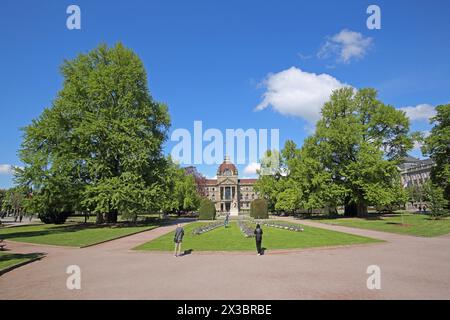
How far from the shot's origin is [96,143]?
3522 centimetres

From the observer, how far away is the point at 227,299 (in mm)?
8273

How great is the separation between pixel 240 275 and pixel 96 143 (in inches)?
1166

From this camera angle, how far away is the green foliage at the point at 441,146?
45534mm

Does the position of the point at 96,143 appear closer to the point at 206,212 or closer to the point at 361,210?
the point at 206,212

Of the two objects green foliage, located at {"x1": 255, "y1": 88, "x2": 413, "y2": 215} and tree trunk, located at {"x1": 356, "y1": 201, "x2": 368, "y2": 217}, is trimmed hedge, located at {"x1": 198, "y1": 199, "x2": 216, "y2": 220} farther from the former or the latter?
tree trunk, located at {"x1": 356, "y1": 201, "x2": 368, "y2": 217}

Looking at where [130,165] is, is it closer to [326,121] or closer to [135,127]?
[135,127]

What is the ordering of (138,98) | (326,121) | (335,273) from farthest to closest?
(326,121) → (138,98) → (335,273)

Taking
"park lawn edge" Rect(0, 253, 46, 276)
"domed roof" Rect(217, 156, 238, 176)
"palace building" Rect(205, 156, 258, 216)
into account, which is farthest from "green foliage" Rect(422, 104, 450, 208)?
"domed roof" Rect(217, 156, 238, 176)

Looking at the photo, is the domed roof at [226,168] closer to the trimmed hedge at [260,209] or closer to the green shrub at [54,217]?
the trimmed hedge at [260,209]

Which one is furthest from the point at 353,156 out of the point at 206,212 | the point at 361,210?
the point at 206,212

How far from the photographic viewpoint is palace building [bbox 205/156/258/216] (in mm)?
129125
